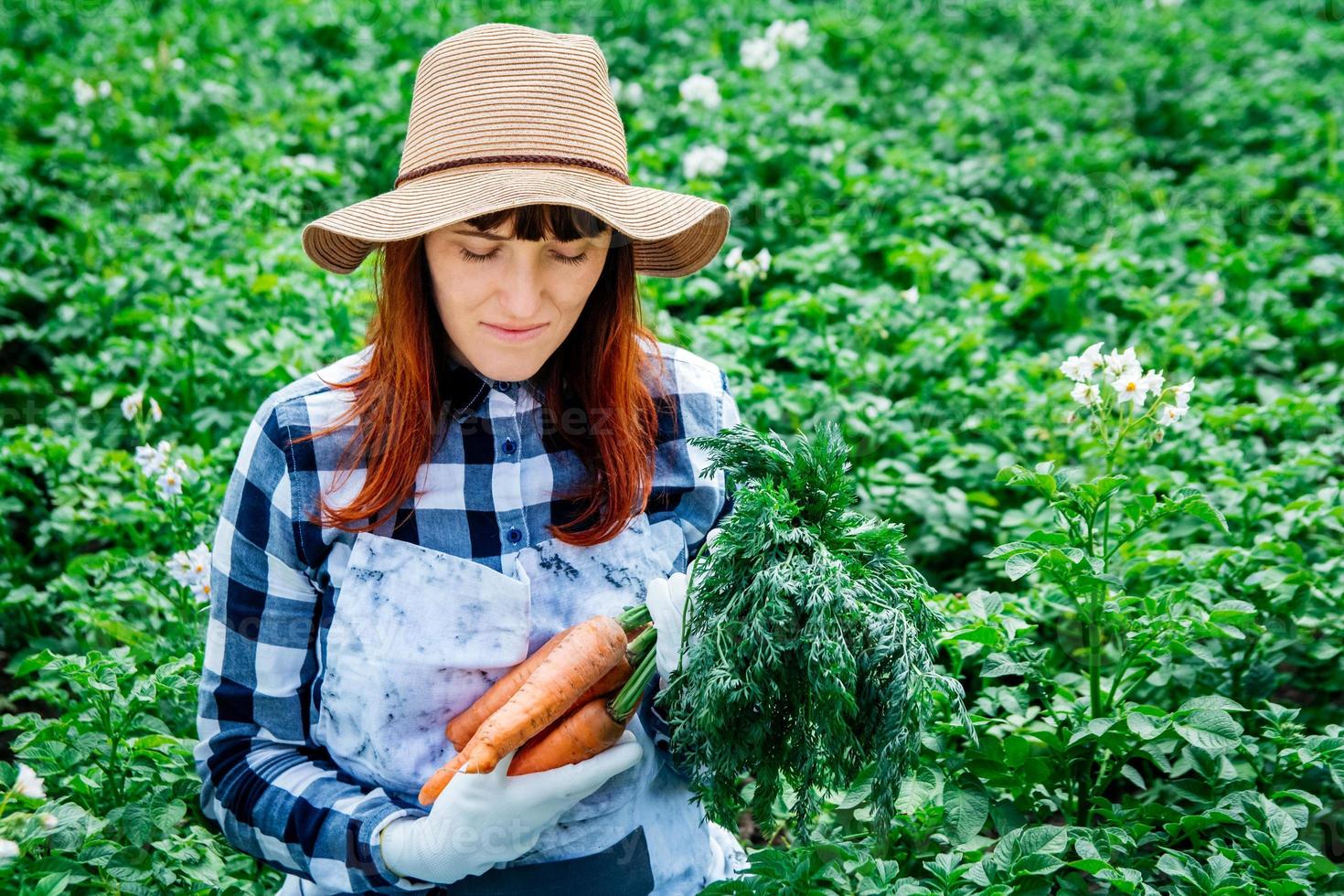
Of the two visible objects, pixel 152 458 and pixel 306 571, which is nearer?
pixel 306 571

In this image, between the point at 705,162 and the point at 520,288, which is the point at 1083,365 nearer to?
the point at 520,288

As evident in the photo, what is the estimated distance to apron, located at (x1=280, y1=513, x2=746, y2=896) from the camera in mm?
1722

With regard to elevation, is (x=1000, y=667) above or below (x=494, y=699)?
below

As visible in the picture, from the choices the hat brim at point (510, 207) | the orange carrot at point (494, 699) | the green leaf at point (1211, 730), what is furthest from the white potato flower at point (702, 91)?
the orange carrot at point (494, 699)

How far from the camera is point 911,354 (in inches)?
141

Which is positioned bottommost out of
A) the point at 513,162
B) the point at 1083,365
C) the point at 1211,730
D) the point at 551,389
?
the point at 1211,730

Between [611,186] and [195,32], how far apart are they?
17.5 feet

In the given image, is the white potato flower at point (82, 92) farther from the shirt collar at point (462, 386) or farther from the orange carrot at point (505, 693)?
the orange carrot at point (505, 693)

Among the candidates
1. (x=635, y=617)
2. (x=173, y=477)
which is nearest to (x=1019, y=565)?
(x=635, y=617)

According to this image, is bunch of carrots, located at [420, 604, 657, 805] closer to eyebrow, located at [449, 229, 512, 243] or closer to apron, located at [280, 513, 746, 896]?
apron, located at [280, 513, 746, 896]

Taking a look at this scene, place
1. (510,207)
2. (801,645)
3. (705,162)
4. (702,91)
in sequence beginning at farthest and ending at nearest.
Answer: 1. (702,91)
2. (705,162)
3. (510,207)
4. (801,645)

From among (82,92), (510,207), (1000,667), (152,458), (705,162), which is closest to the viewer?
(510,207)

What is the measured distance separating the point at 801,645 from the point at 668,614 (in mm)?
264

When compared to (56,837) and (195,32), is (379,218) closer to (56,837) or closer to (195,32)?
(56,837)
